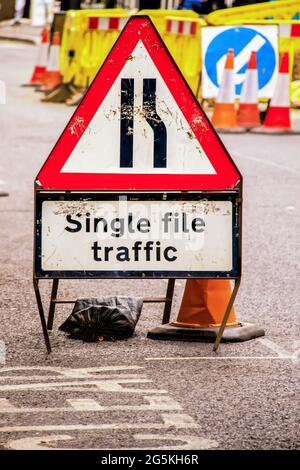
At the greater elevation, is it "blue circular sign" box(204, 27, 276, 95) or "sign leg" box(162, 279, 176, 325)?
"sign leg" box(162, 279, 176, 325)

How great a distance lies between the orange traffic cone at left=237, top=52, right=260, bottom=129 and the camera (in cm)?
1947

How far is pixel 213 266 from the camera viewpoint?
711 centimetres

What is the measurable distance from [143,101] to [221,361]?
120 centimetres

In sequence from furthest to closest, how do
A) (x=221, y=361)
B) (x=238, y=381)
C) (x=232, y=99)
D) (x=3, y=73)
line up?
(x=3, y=73), (x=232, y=99), (x=221, y=361), (x=238, y=381)

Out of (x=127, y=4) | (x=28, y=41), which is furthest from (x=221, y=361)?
(x=127, y=4)

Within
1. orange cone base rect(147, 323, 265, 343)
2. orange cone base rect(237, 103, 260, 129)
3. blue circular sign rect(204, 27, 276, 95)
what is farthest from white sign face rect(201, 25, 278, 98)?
orange cone base rect(147, 323, 265, 343)

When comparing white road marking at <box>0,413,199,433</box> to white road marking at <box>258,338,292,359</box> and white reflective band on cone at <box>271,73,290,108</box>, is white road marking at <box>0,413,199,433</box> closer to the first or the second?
white road marking at <box>258,338,292,359</box>

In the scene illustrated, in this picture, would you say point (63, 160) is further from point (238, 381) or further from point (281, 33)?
point (281, 33)

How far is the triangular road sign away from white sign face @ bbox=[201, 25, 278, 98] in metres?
13.1

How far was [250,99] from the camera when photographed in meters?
19.5

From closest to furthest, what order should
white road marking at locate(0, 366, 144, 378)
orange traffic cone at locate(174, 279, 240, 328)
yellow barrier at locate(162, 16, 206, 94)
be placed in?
white road marking at locate(0, 366, 144, 378), orange traffic cone at locate(174, 279, 240, 328), yellow barrier at locate(162, 16, 206, 94)

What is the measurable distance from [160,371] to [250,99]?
13.0m

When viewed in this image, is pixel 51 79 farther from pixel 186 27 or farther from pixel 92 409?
pixel 92 409

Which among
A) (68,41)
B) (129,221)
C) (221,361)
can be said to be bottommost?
(68,41)
